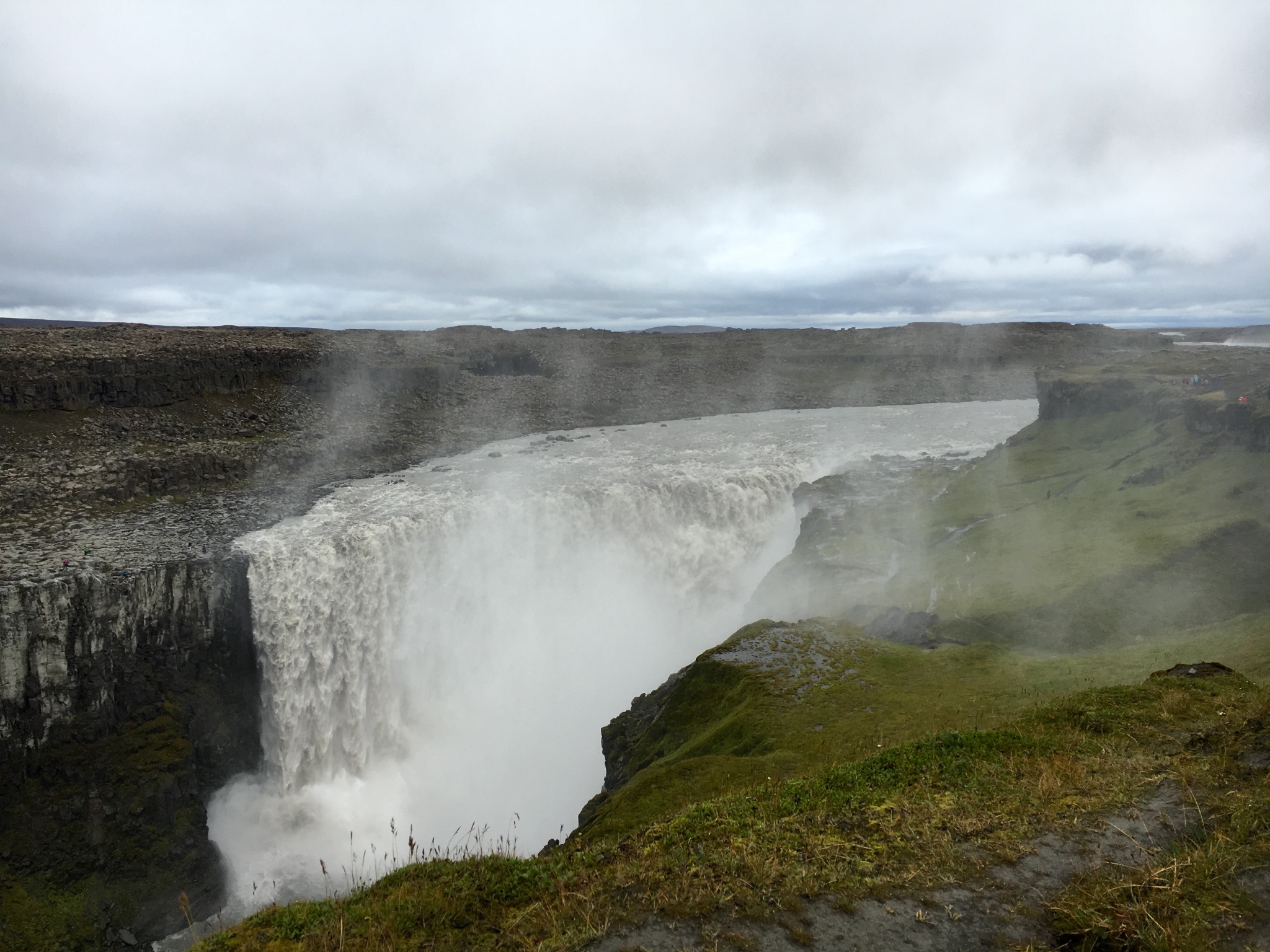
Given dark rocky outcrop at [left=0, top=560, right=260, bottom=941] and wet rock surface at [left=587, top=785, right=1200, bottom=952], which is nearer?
wet rock surface at [left=587, top=785, right=1200, bottom=952]

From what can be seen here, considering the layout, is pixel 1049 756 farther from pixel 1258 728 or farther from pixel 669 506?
pixel 669 506

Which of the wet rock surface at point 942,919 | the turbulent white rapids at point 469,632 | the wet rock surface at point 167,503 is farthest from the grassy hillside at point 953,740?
the wet rock surface at point 167,503

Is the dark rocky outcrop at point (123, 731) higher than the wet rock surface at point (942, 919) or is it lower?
lower

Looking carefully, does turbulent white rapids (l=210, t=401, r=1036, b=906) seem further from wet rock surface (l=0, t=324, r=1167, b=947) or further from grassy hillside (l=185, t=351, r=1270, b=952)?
grassy hillside (l=185, t=351, r=1270, b=952)

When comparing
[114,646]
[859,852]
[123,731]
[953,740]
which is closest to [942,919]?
[859,852]

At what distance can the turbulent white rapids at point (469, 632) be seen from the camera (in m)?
35.2

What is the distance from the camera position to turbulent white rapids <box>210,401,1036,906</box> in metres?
35.2

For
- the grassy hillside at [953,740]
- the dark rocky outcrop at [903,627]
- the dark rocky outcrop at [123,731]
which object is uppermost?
A: the grassy hillside at [953,740]

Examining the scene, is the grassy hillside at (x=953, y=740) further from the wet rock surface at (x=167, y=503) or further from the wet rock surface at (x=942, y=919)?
the wet rock surface at (x=167, y=503)

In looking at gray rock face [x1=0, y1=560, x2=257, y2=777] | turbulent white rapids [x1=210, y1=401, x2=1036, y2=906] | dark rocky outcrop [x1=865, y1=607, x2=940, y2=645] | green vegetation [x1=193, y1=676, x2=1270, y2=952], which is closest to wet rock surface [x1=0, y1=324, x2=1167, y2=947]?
gray rock face [x1=0, y1=560, x2=257, y2=777]

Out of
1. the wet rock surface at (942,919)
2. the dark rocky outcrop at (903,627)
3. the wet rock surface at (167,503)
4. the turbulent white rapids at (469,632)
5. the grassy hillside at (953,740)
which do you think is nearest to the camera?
the wet rock surface at (942,919)

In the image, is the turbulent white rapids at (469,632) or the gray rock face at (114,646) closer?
the gray rock face at (114,646)

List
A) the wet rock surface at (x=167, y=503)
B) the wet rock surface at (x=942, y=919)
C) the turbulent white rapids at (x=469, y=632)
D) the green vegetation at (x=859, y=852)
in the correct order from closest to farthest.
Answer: the wet rock surface at (x=942, y=919) < the green vegetation at (x=859, y=852) < the wet rock surface at (x=167, y=503) < the turbulent white rapids at (x=469, y=632)

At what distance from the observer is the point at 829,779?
13.3m
